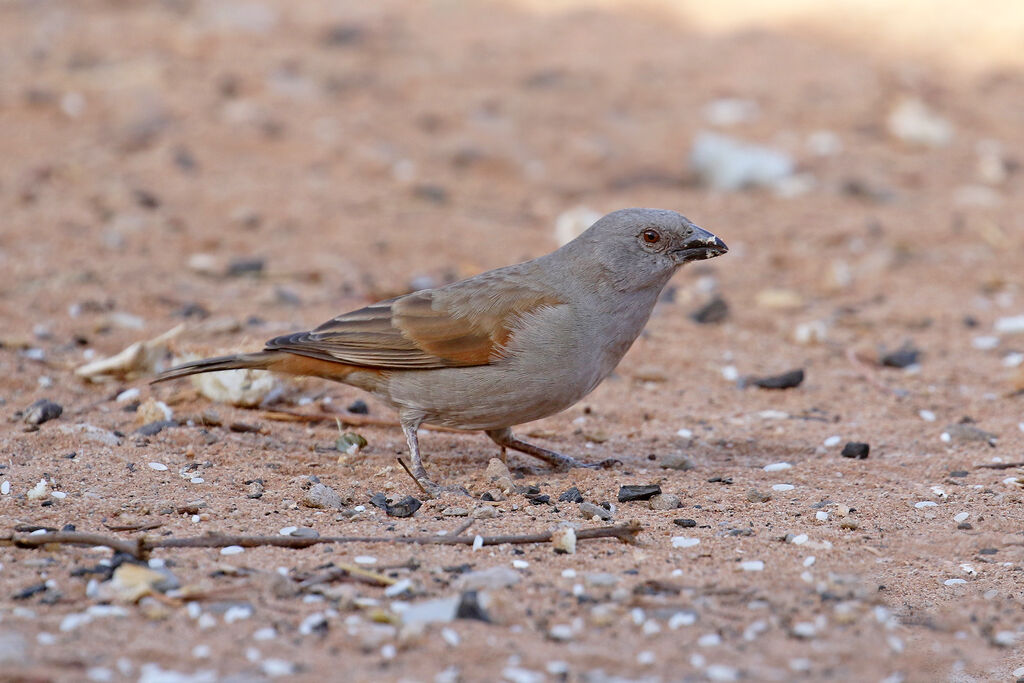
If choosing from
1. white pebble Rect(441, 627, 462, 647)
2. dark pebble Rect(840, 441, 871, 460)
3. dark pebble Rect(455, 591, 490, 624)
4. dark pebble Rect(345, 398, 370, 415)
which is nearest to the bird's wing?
dark pebble Rect(345, 398, 370, 415)

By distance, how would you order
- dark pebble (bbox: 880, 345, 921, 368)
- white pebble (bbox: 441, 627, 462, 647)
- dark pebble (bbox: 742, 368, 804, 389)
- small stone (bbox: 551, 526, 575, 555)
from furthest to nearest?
dark pebble (bbox: 880, 345, 921, 368) < dark pebble (bbox: 742, 368, 804, 389) < small stone (bbox: 551, 526, 575, 555) < white pebble (bbox: 441, 627, 462, 647)

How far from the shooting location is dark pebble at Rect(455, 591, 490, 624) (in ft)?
10.9

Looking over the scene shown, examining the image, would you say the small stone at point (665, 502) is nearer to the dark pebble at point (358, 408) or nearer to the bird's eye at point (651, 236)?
the bird's eye at point (651, 236)

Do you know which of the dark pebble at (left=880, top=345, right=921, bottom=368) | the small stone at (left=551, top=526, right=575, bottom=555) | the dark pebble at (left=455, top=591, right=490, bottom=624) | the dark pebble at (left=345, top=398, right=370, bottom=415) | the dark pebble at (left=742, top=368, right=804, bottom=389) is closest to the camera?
the dark pebble at (left=455, top=591, right=490, bottom=624)

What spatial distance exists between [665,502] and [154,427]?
2263mm

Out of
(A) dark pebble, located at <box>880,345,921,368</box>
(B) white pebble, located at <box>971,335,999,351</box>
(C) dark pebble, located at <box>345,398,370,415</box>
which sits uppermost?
(B) white pebble, located at <box>971,335,999,351</box>

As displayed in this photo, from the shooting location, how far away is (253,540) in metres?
3.79

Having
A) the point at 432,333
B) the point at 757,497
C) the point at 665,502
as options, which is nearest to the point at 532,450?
the point at 432,333

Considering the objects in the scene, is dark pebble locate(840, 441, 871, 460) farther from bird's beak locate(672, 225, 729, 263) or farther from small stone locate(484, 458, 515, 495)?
small stone locate(484, 458, 515, 495)

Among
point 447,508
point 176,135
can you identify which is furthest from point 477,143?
point 447,508

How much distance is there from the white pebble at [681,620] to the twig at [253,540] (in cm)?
60

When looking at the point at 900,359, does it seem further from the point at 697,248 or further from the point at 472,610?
the point at 472,610

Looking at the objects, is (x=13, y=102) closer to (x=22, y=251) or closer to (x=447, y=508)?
(x=22, y=251)

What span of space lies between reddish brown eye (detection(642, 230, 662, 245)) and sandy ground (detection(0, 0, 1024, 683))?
0.94 meters
